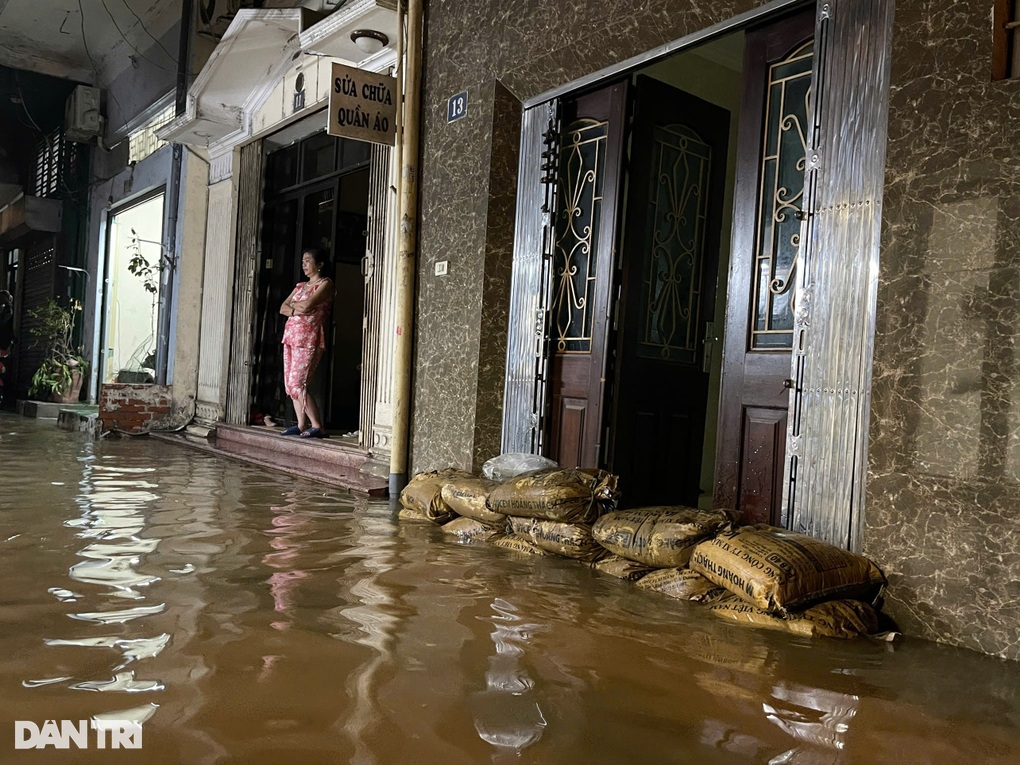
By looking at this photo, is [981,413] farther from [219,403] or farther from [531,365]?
[219,403]

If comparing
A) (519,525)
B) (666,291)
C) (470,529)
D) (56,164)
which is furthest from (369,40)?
(56,164)

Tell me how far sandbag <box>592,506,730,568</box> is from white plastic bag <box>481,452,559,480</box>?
31.7 inches

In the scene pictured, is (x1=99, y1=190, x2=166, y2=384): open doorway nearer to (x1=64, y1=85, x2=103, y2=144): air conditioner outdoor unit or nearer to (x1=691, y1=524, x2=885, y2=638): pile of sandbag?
(x1=64, y1=85, x2=103, y2=144): air conditioner outdoor unit

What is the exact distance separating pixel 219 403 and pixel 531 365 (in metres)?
4.97

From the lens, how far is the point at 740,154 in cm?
387

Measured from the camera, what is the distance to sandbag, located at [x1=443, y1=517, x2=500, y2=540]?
412 cm

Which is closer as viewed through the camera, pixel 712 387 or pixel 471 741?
pixel 471 741

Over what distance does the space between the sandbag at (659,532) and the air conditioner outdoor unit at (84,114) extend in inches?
481

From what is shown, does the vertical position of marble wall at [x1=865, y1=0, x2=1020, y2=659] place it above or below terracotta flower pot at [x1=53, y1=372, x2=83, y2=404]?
above

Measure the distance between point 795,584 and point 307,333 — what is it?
17.5ft

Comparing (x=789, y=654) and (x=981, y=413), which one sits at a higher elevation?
(x=981, y=413)

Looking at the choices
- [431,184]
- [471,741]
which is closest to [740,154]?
[431,184]

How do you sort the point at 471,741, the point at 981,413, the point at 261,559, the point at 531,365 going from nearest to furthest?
the point at 471,741 < the point at 981,413 < the point at 261,559 < the point at 531,365

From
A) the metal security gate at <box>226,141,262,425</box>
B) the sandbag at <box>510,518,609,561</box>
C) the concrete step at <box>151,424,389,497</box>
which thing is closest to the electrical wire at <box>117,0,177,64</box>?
the metal security gate at <box>226,141,262,425</box>
